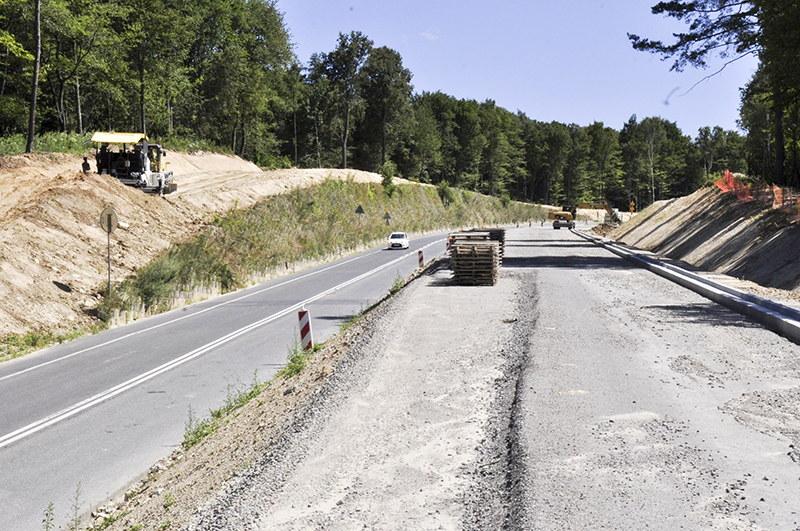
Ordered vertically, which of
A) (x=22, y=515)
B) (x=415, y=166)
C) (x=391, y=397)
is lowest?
(x=22, y=515)

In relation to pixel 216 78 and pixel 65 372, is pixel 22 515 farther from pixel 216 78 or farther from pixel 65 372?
pixel 216 78

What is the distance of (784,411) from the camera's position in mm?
8688

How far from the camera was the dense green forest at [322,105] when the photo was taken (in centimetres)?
3853

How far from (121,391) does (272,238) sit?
25817mm

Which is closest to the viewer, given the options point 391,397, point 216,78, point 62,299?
point 391,397

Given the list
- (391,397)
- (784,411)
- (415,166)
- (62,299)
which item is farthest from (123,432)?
(415,166)

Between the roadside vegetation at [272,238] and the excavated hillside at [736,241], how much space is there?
19817 millimetres

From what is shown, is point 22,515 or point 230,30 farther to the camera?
point 230,30

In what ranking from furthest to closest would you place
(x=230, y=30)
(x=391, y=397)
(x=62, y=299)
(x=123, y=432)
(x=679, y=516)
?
(x=230, y=30) < (x=62, y=299) < (x=123, y=432) < (x=391, y=397) < (x=679, y=516)

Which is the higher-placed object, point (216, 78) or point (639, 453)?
point (216, 78)

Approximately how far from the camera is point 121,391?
12.8 meters

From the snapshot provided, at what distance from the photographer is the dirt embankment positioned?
1992cm

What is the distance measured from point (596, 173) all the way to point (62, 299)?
145m

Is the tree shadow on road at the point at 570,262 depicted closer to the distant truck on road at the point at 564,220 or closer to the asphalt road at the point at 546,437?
the asphalt road at the point at 546,437
